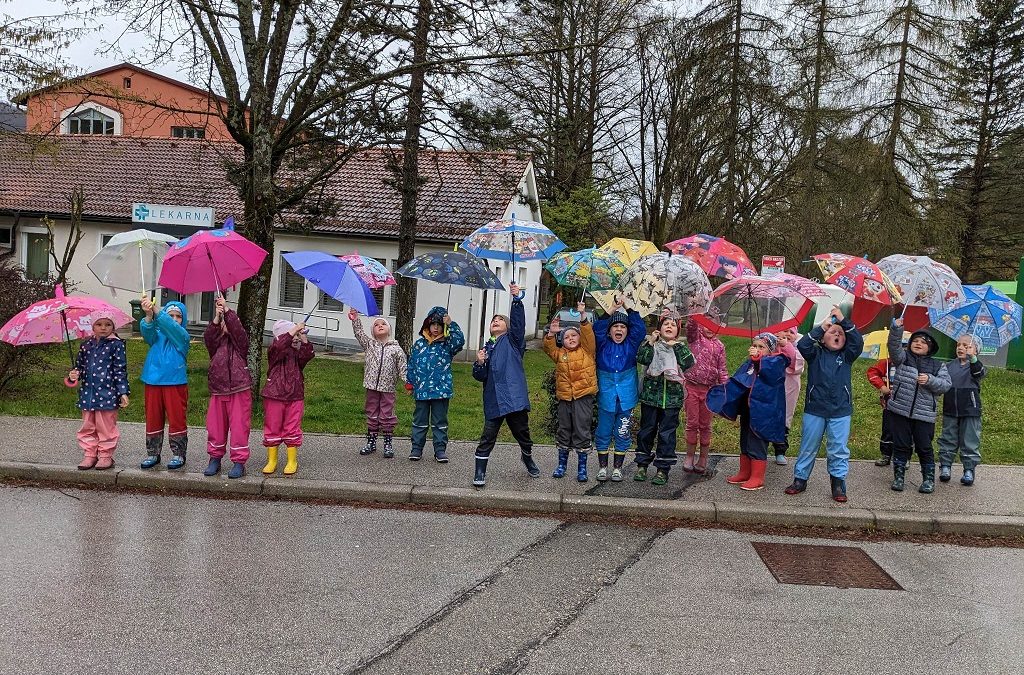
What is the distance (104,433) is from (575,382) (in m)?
4.52

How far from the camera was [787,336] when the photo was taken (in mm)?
7777

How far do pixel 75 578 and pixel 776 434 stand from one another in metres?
5.72

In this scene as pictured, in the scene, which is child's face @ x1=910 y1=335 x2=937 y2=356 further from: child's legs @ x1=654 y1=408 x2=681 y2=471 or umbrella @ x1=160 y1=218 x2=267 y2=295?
umbrella @ x1=160 y1=218 x2=267 y2=295

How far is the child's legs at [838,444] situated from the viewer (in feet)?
23.2

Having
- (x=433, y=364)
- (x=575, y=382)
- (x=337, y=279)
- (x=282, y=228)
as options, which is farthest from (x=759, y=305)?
(x=282, y=228)

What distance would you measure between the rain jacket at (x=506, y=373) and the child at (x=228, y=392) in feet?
7.21

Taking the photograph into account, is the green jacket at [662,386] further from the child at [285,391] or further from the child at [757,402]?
the child at [285,391]

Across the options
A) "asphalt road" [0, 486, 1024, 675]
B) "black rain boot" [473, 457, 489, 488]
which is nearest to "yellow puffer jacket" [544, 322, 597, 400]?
"black rain boot" [473, 457, 489, 488]

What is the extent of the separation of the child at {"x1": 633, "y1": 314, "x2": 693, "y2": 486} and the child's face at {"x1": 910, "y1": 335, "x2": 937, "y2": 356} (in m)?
2.10

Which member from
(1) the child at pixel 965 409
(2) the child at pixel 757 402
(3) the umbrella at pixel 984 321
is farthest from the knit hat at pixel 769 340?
(1) the child at pixel 965 409

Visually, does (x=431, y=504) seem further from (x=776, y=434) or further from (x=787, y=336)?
(x=787, y=336)

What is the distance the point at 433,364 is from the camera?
803 centimetres

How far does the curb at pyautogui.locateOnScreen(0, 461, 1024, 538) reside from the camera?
22.1 ft

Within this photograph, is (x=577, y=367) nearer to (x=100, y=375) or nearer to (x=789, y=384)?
(x=789, y=384)
